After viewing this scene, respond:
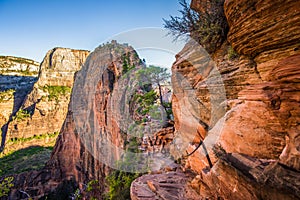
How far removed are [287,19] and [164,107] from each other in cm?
910

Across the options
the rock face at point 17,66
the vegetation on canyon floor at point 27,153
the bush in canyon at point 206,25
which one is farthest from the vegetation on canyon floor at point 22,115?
the bush in canyon at point 206,25

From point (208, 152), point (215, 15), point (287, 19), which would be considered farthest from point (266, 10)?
point (208, 152)

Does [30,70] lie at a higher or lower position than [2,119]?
higher

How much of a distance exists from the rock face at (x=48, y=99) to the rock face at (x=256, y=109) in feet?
223

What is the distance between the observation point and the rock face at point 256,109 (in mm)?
2086

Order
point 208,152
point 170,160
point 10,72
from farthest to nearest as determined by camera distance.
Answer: point 10,72 → point 170,160 → point 208,152

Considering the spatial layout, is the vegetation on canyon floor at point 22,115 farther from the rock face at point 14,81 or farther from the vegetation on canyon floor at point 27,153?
the rock face at point 14,81

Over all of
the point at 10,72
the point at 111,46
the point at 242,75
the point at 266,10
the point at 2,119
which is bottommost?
the point at 2,119

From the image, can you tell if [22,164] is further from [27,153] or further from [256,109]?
[256,109]

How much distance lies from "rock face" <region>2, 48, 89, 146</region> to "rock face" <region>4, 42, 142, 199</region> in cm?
3617

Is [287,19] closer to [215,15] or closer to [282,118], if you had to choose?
[282,118]

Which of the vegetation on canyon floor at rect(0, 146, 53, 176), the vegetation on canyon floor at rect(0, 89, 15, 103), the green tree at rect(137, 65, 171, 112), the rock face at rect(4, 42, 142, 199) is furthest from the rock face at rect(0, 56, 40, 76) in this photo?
the green tree at rect(137, 65, 171, 112)

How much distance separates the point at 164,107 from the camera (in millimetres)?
11562

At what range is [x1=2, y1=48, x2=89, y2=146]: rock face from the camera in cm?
5900
